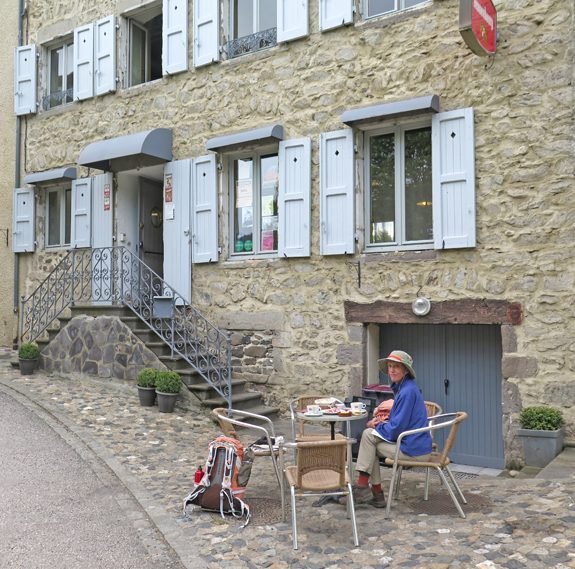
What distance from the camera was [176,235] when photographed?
30.2 feet

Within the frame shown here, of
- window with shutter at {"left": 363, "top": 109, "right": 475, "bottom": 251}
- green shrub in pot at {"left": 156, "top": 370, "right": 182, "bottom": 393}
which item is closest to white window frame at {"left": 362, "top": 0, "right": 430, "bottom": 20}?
window with shutter at {"left": 363, "top": 109, "right": 475, "bottom": 251}

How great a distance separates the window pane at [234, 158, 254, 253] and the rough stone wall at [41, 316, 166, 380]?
1.92m

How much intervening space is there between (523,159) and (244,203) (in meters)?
3.77

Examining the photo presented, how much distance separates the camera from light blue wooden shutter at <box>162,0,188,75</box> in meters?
9.16

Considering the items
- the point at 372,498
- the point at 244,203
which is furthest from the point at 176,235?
the point at 372,498

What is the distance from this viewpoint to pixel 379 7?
299 inches

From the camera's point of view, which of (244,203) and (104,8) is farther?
(104,8)

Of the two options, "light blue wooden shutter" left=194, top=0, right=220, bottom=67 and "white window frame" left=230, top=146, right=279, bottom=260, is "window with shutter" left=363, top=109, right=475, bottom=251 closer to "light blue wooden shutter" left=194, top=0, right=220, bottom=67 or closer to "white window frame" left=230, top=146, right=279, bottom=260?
"white window frame" left=230, top=146, right=279, bottom=260

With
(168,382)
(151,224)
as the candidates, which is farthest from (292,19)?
(168,382)

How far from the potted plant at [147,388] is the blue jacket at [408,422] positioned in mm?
4074

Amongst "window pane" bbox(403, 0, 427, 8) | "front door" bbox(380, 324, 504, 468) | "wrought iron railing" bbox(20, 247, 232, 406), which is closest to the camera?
"front door" bbox(380, 324, 504, 468)

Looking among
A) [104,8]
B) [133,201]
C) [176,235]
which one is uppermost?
[104,8]

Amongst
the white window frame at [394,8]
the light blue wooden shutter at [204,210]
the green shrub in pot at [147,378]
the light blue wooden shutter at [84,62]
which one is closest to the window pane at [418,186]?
the white window frame at [394,8]

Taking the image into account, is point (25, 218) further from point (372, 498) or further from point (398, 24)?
point (372, 498)
